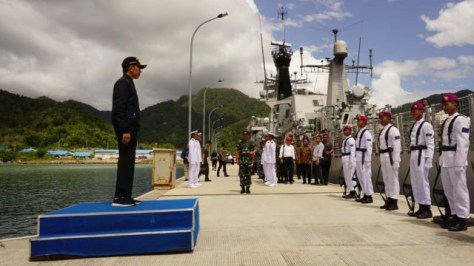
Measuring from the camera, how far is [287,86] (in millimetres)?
40656

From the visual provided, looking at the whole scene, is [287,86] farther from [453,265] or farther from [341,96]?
[453,265]

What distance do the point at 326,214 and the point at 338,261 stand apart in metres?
3.07

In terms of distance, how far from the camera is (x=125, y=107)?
463 centimetres

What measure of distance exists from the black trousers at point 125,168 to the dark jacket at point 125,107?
13 cm

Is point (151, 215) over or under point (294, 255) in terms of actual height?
over

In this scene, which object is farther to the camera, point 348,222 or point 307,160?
point 307,160

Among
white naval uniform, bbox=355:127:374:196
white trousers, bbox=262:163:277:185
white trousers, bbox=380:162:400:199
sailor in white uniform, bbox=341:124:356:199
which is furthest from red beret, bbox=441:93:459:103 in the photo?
white trousers, bbox=262:163:277:185

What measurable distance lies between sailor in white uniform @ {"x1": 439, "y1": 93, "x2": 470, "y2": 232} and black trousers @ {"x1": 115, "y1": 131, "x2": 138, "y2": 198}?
4.34 meters

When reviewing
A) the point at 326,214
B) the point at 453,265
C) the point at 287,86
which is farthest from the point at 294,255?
the point at 287,86

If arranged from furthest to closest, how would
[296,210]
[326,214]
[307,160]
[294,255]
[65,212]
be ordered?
[307,160] → [296,210] → [326,214] → [65,212] → [294,255]

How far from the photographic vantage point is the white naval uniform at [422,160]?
6113 mm

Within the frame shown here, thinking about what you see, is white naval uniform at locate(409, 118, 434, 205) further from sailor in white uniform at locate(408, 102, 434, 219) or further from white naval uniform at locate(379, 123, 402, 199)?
white naval uniform at locate(379, 123, 402, 199)

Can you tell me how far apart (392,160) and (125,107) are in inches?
202

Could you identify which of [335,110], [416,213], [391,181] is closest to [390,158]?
[391,181]
